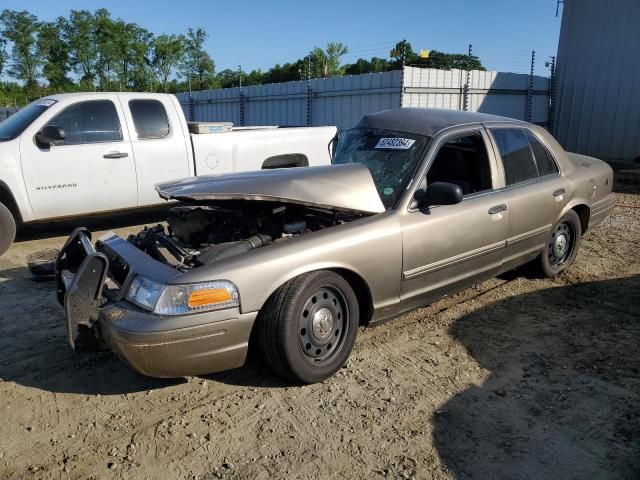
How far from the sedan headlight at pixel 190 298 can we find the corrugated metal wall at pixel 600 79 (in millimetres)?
15490

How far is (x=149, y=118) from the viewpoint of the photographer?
731 cm

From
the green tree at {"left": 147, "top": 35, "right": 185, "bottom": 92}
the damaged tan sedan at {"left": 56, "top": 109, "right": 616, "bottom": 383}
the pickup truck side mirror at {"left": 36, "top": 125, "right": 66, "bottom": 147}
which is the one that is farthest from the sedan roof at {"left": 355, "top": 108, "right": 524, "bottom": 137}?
the green tree at {"left": 147, "top": 35, "right": 185, "bottom": 92}

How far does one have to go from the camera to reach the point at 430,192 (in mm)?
3828

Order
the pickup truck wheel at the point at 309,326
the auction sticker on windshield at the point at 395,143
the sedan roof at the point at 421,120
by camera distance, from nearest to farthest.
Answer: the pickup truck wheel at the point at 309,326
the auction sticker on windshield at the point at 395,143
the sedan roof at the point at 421,120

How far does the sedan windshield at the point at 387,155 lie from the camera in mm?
4023

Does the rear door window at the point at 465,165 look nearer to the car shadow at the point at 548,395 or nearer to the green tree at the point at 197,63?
the car shadow at the point at 548,395

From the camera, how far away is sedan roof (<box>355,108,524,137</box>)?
4367mm

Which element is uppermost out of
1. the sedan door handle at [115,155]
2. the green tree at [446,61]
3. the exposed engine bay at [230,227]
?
the green tree at [446,61]

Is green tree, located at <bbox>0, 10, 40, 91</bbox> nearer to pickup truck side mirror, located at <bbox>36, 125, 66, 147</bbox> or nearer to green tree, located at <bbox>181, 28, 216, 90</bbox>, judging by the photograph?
green tree, located at <bbox>181, 28, 216, 90</bbox>

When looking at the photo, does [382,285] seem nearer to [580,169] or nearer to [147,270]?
[147,270]

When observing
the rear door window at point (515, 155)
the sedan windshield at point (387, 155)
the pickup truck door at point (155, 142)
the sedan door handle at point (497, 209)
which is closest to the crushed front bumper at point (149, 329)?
the sedan windshield at point (387, 155)

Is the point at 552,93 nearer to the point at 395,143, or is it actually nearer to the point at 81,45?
the point at 395,143

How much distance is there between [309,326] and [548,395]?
1560mm

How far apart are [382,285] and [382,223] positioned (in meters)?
0.43
